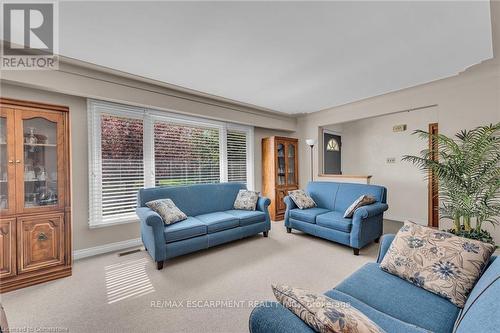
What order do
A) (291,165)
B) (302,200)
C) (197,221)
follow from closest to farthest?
(197,221) < (302,200) < (291,165)

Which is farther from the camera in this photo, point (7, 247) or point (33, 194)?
point (33, 194)

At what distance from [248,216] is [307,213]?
998 millimetres

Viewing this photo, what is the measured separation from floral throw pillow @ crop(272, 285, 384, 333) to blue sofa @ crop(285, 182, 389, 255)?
2423 millimetres

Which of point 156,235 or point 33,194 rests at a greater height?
point 33,194

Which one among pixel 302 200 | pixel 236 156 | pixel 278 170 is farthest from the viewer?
pixel 278 170

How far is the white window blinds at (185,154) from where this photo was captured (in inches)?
144

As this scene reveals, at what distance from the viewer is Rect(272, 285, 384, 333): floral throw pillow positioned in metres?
0.69

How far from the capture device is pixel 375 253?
302 cm

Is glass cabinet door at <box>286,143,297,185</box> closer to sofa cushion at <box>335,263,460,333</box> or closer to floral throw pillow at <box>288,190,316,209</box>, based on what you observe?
floral throw pillow at <box>288,190,316,209</box>

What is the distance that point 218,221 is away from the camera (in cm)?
309

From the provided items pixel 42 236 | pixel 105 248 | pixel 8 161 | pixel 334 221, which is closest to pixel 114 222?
pixel 105 248

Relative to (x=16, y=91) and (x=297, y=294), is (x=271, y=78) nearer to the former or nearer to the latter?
(x=297, y=294)

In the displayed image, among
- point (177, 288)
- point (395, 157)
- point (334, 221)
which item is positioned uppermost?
point (395, 157)

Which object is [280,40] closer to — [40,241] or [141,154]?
[141,154]
